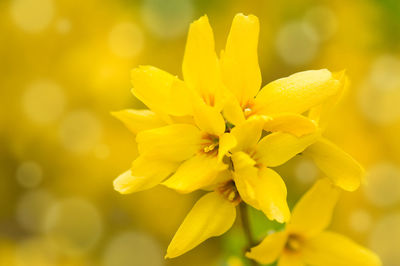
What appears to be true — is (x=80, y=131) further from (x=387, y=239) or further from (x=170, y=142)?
(x=170, y=142)

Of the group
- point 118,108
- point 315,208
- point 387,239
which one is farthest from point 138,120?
point 387,239

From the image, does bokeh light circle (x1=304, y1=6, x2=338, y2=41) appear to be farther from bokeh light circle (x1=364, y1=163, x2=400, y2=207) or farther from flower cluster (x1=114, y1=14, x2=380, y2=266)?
flower cluster (x1=114, y1=14, x2=380, y2=266)

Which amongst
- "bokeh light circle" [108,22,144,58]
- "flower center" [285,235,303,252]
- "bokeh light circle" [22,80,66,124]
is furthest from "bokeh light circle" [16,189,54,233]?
"flower center" [285,235,303,252]

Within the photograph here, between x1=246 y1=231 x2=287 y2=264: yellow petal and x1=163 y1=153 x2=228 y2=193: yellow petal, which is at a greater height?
x1=163 y1=153 x2=228 y2=193: yellow petal

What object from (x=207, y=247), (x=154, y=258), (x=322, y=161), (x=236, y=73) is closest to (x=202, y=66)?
(x=236, y=73)

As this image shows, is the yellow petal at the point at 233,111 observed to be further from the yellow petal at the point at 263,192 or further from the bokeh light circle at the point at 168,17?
the bokeh light circle at the point at 168,17

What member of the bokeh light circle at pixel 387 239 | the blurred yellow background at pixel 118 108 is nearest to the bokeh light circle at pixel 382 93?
the blurred yellow background at pixel 118 108
